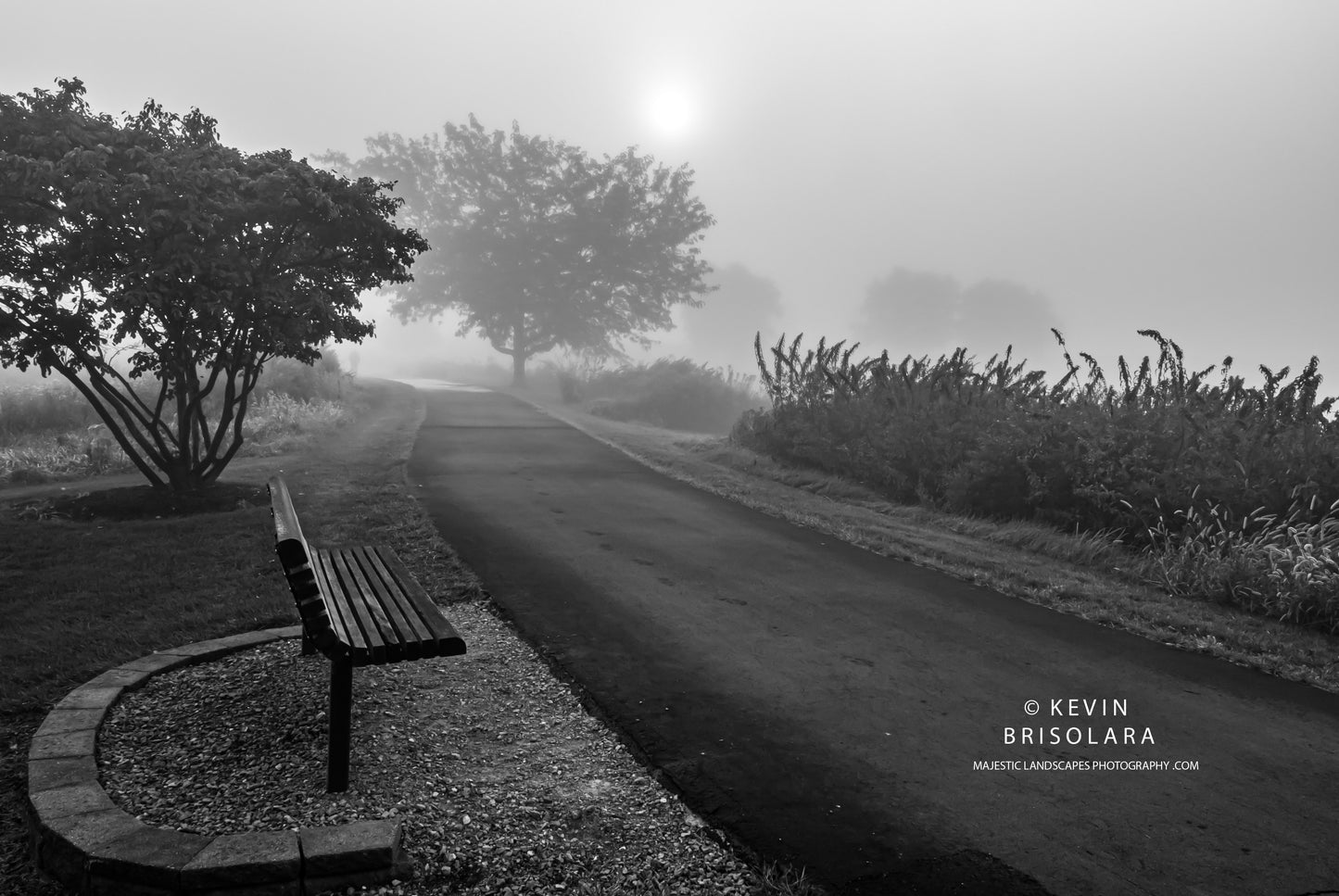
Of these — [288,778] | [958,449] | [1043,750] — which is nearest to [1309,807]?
[1043,750]

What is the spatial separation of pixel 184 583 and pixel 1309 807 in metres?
7.09

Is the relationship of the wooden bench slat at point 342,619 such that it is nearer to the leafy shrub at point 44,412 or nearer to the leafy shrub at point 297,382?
the leafy shrub at point 44,412

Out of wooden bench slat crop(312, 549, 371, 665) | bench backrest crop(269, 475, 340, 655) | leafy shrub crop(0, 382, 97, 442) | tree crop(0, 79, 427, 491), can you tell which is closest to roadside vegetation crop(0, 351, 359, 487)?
leafy shrub crop(0, 382, 97, 442)

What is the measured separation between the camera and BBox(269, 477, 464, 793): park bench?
132 inches

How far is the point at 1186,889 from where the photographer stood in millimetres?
3094

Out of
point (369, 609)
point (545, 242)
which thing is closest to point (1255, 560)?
point (369, 609)

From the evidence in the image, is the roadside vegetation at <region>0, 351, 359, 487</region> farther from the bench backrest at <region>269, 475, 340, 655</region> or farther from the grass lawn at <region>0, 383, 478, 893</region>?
the bench backrest at <region>269, 475, 340, 655</region>

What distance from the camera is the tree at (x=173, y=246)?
830 cm

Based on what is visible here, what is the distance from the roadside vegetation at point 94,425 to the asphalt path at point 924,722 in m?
7.64

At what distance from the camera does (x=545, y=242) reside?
37625mm

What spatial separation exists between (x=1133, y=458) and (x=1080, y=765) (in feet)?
20.3

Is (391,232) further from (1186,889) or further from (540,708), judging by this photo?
(1186,889)

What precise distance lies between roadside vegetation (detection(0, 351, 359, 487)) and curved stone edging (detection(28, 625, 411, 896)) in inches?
417

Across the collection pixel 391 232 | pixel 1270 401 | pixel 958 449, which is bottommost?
pixel 958 449
